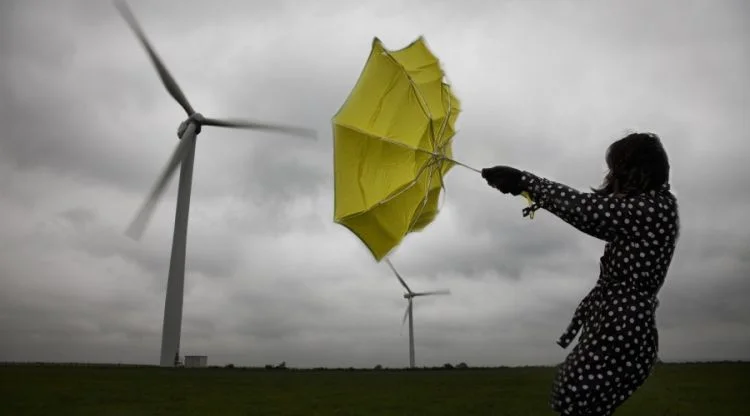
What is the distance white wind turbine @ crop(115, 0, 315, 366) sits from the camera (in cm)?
4153

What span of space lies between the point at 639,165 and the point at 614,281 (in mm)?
836

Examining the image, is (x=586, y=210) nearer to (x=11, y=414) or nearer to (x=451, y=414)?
(x=451, y=414)

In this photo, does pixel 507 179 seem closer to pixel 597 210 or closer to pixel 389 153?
pixel 597 210

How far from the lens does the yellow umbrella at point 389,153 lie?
20.8ft

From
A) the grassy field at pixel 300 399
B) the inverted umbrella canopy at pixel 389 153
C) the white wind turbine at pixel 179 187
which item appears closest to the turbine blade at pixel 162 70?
the white wind turbine at pixel 179 187

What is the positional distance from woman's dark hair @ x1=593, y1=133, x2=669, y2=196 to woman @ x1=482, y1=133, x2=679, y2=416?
19 mm

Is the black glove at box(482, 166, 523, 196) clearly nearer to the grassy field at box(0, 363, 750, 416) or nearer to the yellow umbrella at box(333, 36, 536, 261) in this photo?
the yellow umbrella at box(333, 36, 536, 261)

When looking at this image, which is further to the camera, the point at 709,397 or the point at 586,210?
the point at 709,397

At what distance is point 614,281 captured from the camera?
174 inches

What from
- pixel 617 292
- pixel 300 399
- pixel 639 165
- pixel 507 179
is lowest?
pixel 300 399

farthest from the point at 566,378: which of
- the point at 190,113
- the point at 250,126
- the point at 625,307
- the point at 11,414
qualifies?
the point at 190,113

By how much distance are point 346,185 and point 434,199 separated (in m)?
0.90

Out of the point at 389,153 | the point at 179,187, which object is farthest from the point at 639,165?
the point at 179,187

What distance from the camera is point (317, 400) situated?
100 feet
